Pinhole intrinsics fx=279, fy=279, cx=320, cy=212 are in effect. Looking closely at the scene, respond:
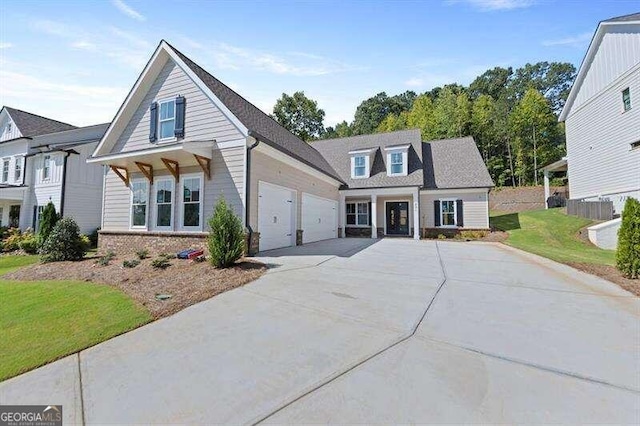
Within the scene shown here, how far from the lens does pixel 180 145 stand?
900 centimetres

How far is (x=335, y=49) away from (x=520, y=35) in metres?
6.38

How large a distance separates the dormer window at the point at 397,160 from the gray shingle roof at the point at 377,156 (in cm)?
36

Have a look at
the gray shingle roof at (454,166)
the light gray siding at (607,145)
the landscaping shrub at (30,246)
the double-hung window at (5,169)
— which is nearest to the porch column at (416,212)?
the gray shingle roof at (454,166)

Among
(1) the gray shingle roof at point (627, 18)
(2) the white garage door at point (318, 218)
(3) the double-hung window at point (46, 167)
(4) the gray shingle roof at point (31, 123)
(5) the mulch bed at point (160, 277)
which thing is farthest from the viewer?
(4) the gray shingle roof at point (31, 123)

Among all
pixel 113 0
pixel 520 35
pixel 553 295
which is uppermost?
pixel 520 35

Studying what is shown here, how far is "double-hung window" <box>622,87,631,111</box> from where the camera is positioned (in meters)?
14.5

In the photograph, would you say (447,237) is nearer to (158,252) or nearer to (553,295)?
(553,295)

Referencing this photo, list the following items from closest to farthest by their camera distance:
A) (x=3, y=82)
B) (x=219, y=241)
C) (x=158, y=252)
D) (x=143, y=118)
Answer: (x=219, y=241) < (x=3, y=82) < (x=158, y=252) < (x=143, y=118)

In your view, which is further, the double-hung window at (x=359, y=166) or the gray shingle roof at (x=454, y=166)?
the double-hung window at (x=359, y=166)

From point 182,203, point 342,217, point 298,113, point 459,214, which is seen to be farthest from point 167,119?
point 298,113

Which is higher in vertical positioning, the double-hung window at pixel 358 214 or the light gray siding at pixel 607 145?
the light gray siding at pixel 607 145

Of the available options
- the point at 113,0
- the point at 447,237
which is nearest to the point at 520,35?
the point at 447,237

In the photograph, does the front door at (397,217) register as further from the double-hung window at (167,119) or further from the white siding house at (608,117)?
the double-hung window at (167,119)

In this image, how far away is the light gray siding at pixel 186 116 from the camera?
10.0 meters
